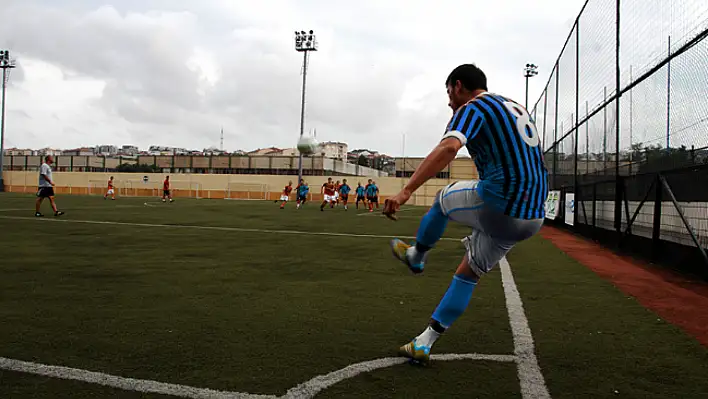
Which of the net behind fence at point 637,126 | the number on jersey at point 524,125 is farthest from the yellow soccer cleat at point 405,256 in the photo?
the net behind fence at point 637,126

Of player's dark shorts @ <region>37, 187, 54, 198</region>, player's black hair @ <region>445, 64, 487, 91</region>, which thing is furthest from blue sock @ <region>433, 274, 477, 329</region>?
player's dark shorts @ <region>37, 187, 54, 198</region>

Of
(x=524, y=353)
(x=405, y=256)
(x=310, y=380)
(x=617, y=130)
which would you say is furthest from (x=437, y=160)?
(x=617, y=130)

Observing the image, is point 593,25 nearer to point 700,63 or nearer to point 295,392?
point 700,63

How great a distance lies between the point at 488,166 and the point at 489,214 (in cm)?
27

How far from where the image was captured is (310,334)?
3.68 meters

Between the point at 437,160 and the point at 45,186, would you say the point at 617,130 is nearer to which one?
the point at 437,160

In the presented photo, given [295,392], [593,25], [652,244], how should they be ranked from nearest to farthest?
1. [295,392]
2. [652,244]
3. [593,25]

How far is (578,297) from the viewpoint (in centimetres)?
538

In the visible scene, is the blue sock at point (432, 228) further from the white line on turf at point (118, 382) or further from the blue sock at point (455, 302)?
the white line on turf at point (118, 382)

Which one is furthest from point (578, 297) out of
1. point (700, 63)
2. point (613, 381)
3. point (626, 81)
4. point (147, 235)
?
point (147, 235)

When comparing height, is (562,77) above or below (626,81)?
above

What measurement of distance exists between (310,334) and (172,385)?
120 cm

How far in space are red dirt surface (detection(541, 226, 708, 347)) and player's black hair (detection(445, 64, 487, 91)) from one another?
255cm

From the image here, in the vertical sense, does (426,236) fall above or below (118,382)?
above
